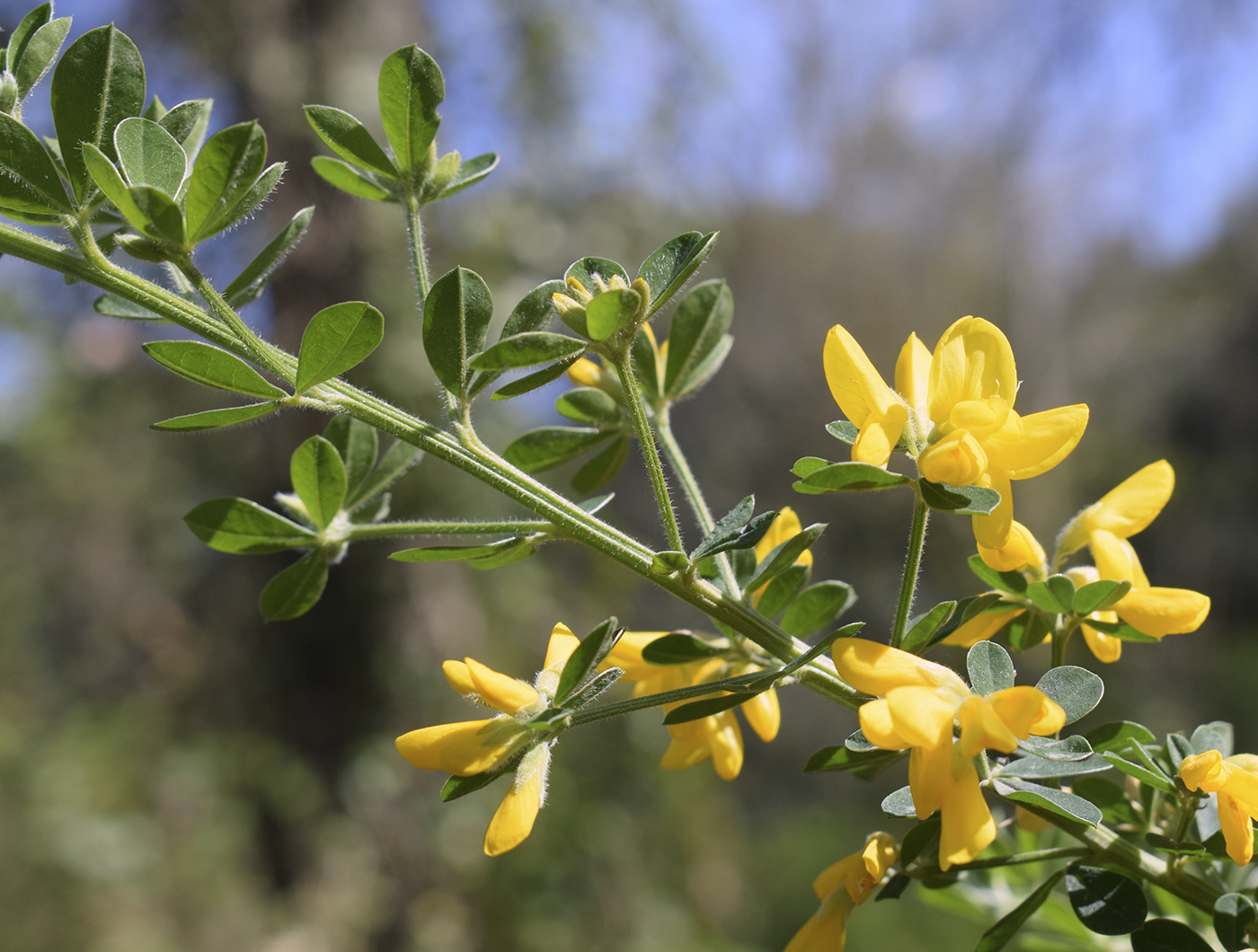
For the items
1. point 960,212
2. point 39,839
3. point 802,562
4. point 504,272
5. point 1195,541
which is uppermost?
point 802,562

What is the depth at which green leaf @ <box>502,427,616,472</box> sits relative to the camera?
1.51 feet

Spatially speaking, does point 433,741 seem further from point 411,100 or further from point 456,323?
point 411,100

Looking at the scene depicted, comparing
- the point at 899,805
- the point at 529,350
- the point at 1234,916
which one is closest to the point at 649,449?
the point at 529,350

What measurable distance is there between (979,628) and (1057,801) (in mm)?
99

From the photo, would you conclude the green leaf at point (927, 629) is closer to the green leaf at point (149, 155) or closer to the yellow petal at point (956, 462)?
the yellow petal at point (956, 462)

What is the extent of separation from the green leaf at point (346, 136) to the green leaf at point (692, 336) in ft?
0.56

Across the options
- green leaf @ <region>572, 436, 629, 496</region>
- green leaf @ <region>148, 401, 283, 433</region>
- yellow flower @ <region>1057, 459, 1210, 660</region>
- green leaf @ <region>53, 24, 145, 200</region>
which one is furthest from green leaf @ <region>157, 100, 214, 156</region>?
yellow flower @ <region>1057, 459, 1210, 660</region>

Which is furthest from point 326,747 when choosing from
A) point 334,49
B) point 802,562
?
point 802,562

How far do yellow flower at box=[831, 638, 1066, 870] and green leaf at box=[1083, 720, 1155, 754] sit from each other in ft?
0.27

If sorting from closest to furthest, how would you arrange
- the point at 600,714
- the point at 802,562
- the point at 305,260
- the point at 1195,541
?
1. the point at 600,714
2. the point at 802,562
3. the point at 305,260
4. the point at 1195,541

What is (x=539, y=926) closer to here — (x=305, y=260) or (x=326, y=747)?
(x=326, y=747)

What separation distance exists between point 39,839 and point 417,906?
1.42m

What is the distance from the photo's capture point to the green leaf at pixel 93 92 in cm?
33

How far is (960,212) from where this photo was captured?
6.08 m
